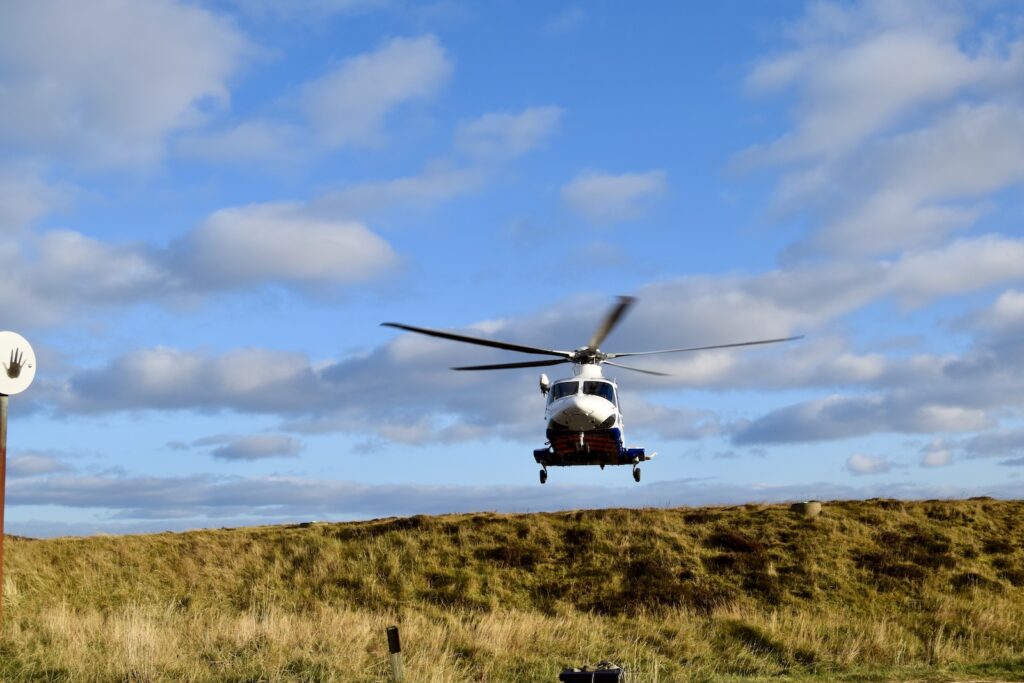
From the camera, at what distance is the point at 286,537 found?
3559cm

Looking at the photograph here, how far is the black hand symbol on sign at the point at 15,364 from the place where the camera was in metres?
17.2

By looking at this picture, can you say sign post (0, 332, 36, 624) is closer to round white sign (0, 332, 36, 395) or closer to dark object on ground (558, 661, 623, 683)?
round white sign (0, 332, 36, 395)

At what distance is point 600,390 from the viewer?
90.7 ft

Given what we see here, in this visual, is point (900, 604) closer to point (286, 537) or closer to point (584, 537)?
point (584, 537)

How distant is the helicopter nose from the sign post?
13.5m

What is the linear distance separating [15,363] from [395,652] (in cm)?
862

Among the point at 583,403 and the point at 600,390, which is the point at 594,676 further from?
the point at 600,390

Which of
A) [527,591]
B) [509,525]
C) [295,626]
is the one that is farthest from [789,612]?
[295,626]

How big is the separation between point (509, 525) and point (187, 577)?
11.1m

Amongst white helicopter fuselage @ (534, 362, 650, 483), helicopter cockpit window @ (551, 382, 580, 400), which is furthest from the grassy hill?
helicopter cockpit window @ (551, 382, 580, 400)

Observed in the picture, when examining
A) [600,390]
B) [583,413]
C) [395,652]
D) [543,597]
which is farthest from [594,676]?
[543,597]

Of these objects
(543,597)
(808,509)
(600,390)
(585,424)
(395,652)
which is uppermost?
(600,390)

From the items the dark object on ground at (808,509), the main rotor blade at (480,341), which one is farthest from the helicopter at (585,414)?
the dark object on ground at (808,509)

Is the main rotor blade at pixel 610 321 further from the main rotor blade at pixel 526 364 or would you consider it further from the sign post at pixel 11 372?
the sign post at pixel 11 372
